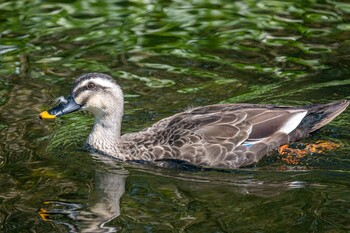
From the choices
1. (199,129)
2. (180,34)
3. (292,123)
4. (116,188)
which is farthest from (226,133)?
(180,34)

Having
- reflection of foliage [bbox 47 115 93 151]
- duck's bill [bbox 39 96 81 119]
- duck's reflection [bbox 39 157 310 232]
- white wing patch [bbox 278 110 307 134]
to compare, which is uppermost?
duck's bill [bbox 39 96 81 119]

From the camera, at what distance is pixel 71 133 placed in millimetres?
12117

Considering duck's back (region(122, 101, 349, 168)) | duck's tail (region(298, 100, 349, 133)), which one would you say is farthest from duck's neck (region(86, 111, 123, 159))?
duck's tail (region(298, 100, 349, 133))

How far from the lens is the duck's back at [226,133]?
11.1 metres

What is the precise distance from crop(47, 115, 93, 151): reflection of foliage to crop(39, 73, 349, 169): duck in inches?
14.1

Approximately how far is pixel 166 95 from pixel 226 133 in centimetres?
215

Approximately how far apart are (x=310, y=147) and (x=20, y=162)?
152 inches

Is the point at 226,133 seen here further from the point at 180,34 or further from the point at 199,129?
the point at 180,34

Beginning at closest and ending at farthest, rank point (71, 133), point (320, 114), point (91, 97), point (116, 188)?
point (116, 188) → point (91, 97) → point (320, 114) → point (71, 133)

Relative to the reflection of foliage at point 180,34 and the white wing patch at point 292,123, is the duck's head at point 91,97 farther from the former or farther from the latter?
the white wing patch at point 292,123

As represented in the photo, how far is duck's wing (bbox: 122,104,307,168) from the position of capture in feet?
36.3

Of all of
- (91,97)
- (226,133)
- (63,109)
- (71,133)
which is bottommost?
(71,133)

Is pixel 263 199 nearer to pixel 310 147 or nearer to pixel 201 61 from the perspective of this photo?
pixel 310 147

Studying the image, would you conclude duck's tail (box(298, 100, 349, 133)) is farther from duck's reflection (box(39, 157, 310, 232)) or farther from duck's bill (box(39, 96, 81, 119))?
duck's bill (box(39, 96, 81, 119))
